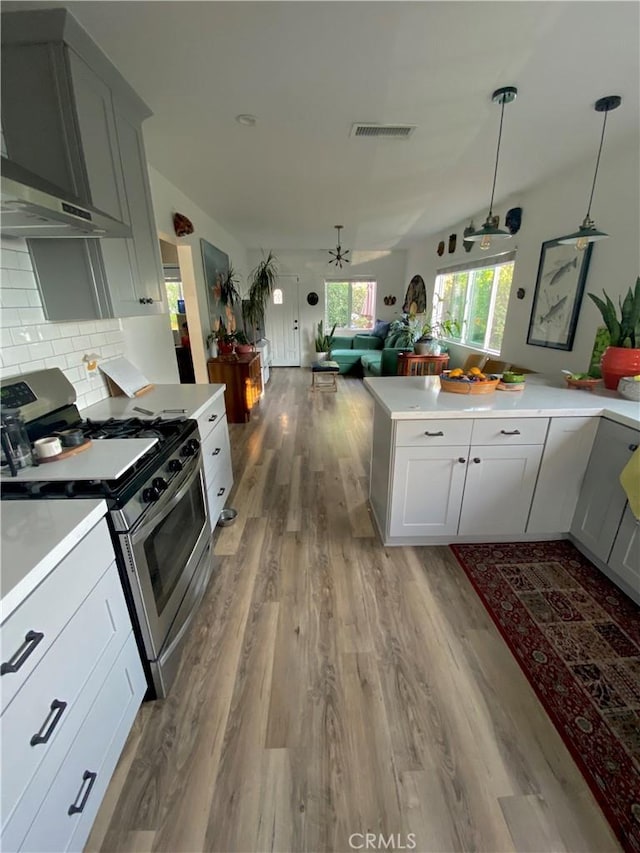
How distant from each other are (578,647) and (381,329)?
6842 mm

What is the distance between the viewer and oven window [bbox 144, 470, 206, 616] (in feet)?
4.34

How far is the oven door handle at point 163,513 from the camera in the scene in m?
1.18

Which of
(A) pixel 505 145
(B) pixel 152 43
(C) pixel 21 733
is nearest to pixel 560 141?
(A) pixel 505 145

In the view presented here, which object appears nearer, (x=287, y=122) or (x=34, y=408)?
(x=34, y=408)

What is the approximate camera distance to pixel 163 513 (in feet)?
4.40

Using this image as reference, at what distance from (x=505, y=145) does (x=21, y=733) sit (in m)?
3.80

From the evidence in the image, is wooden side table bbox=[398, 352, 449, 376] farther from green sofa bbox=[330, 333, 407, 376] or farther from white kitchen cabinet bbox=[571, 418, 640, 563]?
white kitchen cabinet bbox=[571, 418, 640, 563]

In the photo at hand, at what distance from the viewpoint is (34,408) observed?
5.04 ft

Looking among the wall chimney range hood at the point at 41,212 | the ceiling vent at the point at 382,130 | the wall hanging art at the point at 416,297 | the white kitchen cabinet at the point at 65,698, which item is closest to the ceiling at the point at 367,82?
the ceiling vent at the point at 382,130

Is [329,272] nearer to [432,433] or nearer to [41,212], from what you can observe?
[432,433]

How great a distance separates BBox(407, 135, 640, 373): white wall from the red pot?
696mm

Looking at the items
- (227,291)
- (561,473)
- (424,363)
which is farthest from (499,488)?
(227,291)

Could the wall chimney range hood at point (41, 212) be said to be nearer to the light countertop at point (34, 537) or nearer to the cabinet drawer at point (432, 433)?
the light countertop at point (34, 537)

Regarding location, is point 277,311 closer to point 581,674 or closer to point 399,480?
point 399,480
